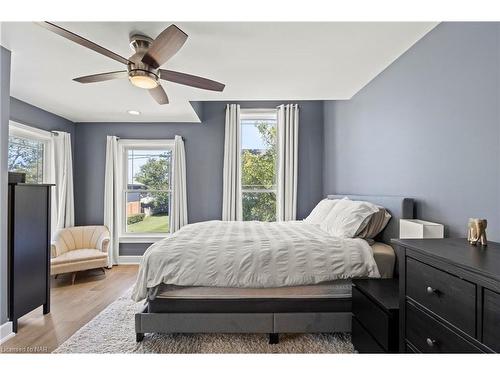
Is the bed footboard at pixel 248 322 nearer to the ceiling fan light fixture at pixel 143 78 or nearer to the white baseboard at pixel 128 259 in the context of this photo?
the ceiling fan light fixture at pixel 143 78

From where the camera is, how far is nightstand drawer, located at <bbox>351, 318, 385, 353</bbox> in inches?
58.5

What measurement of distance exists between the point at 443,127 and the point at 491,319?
1363 mm

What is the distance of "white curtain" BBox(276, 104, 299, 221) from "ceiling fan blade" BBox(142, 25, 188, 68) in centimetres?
268

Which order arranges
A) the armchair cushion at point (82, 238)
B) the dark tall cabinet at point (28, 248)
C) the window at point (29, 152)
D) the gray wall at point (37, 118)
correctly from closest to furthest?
the dark tall cabinet at point (28, 248)
the gray wall at point (37, 118)
the window at point (29, 152)
the armchair cushion at point (82, 238)

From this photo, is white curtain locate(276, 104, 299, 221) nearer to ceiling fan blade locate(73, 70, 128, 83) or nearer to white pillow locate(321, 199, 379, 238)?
white pillow locate(321, 199, 379, 238)

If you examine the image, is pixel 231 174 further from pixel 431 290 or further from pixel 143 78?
pixel 431 290

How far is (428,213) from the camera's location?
6.23 feet

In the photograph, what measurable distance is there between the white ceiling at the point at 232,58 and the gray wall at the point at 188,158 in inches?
37.6

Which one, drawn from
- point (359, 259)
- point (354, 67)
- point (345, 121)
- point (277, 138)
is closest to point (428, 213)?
point (359, 259)

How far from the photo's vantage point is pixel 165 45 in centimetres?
160

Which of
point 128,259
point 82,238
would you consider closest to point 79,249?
point 82,238

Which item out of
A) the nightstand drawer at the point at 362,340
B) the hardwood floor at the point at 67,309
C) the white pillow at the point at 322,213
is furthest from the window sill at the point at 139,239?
the nightstand drawer at the point at 362,340

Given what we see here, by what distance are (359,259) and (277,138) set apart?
9.11 ft

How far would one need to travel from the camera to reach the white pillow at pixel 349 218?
7.00ft
